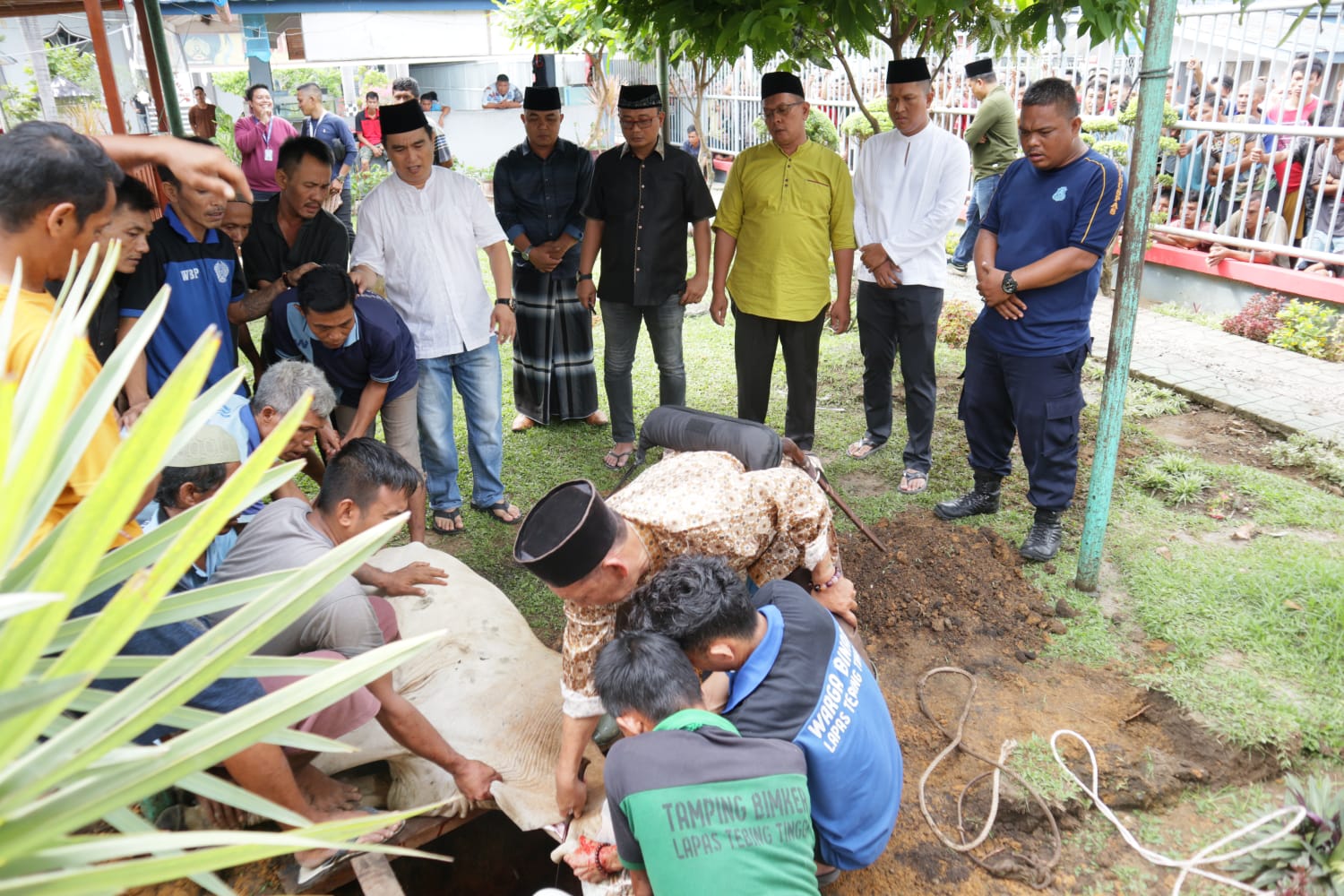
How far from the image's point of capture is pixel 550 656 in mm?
3117

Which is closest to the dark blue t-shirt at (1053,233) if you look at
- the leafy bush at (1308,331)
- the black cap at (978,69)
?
the leafy bush at (1308,331)

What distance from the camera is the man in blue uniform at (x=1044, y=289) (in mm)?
3504

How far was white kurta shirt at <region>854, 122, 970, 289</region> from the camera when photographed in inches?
172

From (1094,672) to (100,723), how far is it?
322cm

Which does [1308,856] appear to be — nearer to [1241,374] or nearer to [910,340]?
[910,340]

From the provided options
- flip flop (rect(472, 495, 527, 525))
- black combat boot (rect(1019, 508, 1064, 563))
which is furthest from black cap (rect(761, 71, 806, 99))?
flip flop (rect(472, 495, 527, 525))

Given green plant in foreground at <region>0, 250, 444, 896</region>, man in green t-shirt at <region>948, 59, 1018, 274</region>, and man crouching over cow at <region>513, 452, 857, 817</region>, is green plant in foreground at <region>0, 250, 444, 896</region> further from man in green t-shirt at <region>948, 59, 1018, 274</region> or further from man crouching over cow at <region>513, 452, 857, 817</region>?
man in green t-shirt at <region>948, 59, 1018, 274</region>

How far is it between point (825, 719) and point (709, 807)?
16.1 inches

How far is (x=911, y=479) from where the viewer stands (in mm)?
4613

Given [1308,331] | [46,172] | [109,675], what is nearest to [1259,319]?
[1308,331]

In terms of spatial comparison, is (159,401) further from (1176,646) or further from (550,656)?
(1176,646)

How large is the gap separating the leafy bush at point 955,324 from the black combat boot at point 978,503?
2.80 m

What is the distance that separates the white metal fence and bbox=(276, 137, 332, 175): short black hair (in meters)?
2.91

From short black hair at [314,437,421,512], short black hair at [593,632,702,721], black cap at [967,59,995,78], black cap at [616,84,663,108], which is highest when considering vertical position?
black cap at [967,59,995,78]
